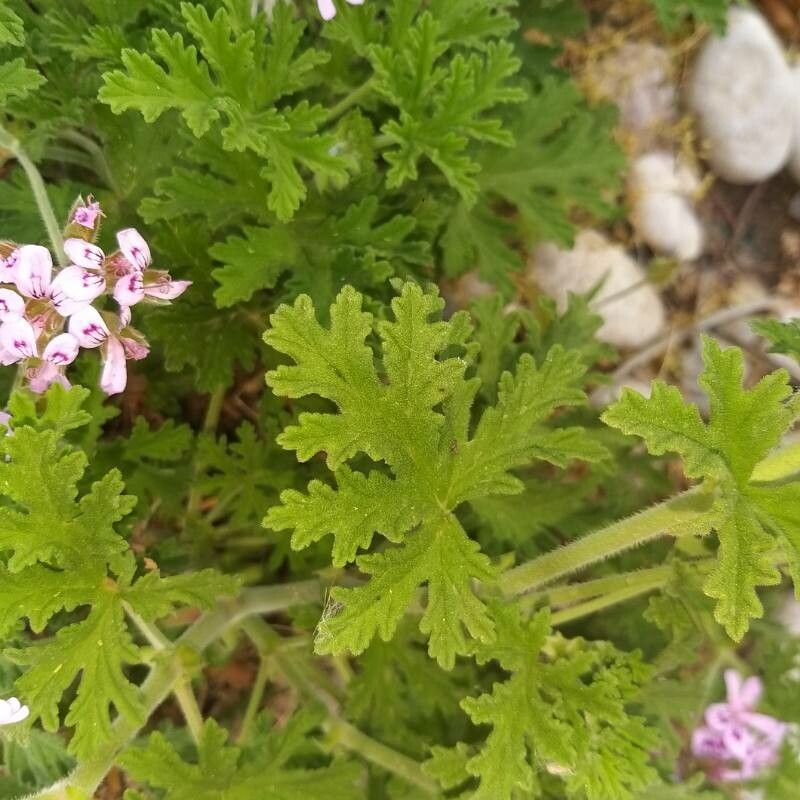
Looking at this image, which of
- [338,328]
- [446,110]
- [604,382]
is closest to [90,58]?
[446,110]

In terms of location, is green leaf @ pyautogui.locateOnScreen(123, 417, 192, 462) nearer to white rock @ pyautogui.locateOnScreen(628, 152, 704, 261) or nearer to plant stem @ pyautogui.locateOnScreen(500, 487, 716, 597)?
plant stem @ pyautogui.locateOnScreen(500, 487, 716, 597)

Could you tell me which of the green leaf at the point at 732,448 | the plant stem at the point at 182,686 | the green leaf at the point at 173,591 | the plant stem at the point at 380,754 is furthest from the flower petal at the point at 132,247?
the plant stem at the point at 380,754

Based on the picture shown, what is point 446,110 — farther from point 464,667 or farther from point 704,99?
point 704,99

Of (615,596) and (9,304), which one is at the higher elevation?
(9,304)

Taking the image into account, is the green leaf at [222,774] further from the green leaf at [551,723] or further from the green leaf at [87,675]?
the green leaf at [551,723]

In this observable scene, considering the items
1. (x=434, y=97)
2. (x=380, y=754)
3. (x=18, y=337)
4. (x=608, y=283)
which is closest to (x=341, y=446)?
(x=18, y=337)

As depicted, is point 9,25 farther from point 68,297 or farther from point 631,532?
point 631,532

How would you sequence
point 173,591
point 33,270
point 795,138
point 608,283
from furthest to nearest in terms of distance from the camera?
point 795,138 < point 608,283 < point 173,591 < point 33,270
